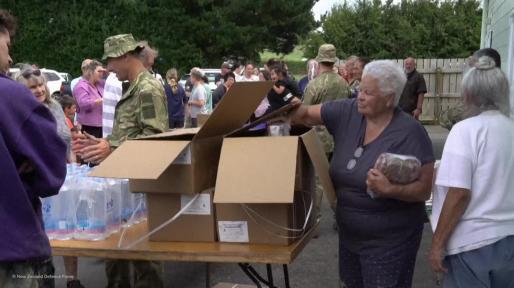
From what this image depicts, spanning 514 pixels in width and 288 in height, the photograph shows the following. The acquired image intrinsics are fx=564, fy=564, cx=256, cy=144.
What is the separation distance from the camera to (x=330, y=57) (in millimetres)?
6062

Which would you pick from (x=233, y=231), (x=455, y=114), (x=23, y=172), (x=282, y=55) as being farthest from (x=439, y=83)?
(x=282, y=55)

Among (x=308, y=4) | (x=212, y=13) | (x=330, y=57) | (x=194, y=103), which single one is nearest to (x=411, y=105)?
(x=194, y=103)

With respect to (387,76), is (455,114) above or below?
below

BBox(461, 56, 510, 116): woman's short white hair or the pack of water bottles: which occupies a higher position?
BBox(461, 56, 510, 116): woman's short white hair

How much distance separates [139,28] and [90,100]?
2046 cm

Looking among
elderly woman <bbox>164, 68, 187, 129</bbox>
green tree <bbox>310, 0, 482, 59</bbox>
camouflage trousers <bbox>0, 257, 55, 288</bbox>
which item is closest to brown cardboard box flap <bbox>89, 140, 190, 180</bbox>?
camouflage trousers <bbox>0, 257, 55, 288</bbox>

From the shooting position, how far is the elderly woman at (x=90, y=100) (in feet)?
24.2

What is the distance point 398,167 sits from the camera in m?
2.53

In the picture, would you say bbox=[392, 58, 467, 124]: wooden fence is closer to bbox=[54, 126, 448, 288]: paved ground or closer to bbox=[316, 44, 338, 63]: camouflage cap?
bbox=[316, 44, 338, 63]: camouflage cap

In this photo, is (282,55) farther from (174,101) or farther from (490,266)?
(490,266)

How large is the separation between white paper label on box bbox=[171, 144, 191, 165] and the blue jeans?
1352 mm

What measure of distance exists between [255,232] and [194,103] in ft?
26.3

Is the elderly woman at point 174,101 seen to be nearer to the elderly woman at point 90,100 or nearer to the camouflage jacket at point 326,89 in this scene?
the elderly woman at point 90,100

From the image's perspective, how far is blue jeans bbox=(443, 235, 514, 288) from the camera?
2.52 metres
